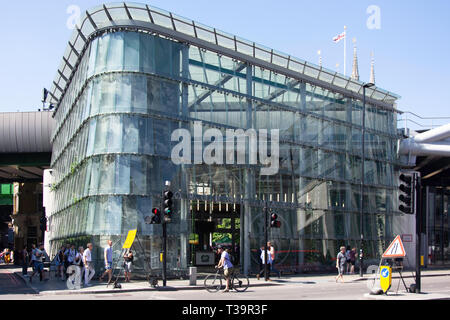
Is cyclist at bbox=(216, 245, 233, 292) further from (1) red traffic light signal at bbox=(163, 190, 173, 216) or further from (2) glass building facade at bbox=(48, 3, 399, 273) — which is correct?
(2) glass building facade at bbox=(48, 3, 399, 273)

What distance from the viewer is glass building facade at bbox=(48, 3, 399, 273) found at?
1201 inches

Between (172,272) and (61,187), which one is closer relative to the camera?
(172,272)

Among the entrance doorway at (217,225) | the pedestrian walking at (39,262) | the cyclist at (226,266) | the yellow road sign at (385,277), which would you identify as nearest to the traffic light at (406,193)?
the yellow road sign at (385,277)

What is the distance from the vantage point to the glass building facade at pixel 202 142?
100ft

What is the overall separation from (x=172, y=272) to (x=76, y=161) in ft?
32.0

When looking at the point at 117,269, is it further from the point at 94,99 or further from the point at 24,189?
the point at 24,189

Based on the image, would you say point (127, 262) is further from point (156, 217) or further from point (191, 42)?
point (191, 42)

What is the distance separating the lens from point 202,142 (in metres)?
32.9

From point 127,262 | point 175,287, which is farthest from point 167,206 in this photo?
point 127,262

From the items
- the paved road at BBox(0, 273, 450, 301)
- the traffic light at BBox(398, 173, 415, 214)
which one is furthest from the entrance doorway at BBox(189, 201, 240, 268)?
the traffic light at BBox(398, 173, 415, 214)

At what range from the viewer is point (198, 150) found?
1287 inches

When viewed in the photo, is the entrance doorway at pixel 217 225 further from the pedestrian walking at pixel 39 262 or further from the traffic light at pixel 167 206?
the traffic light at pixel 167 206
